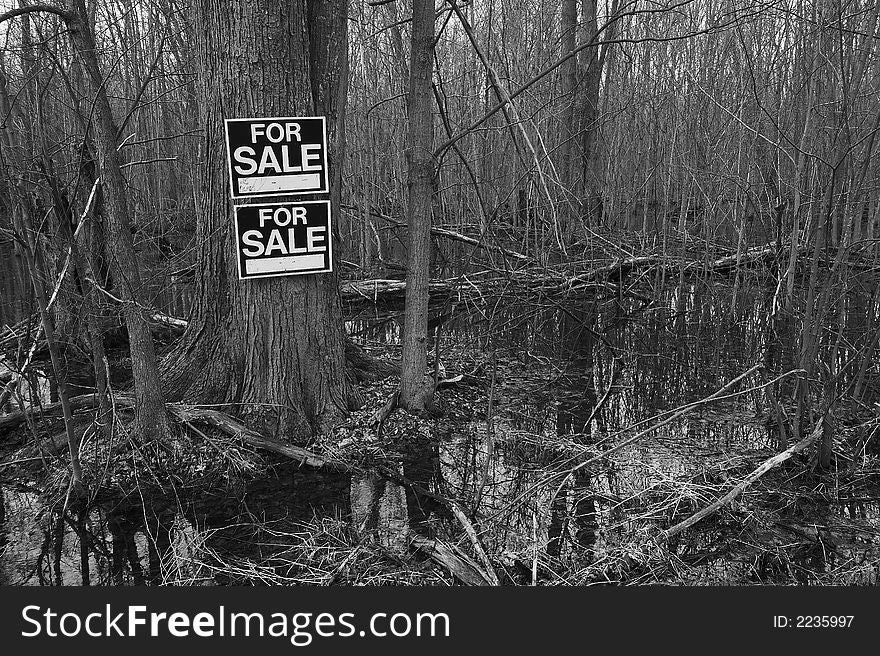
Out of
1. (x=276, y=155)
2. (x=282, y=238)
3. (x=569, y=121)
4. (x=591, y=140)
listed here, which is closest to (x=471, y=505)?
(x=282, y=238)

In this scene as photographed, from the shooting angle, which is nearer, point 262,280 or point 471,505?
point 471,505

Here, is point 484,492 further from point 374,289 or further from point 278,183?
point 374,289

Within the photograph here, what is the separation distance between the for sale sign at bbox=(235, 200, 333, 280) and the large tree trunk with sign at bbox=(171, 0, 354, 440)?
0.32 feet

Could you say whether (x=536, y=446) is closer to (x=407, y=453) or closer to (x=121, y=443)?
(x=407, y=453)

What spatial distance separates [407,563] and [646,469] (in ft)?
5.47

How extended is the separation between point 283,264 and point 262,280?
0.53ft

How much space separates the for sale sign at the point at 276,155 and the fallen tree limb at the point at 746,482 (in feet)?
8.75

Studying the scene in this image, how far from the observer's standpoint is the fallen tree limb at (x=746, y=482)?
3.31 m

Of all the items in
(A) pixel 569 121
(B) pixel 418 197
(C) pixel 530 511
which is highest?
(A) pixel 569 121

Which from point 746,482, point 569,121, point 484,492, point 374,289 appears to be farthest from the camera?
point 569,121

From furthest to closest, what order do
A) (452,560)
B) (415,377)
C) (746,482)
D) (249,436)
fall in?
(415,377) → (249,436) → (746,482) → (452,560)

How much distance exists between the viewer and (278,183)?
414 centimetres

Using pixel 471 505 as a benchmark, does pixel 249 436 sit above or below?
above

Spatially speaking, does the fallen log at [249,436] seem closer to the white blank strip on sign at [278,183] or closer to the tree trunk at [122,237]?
the tree trunk at [122,237]
